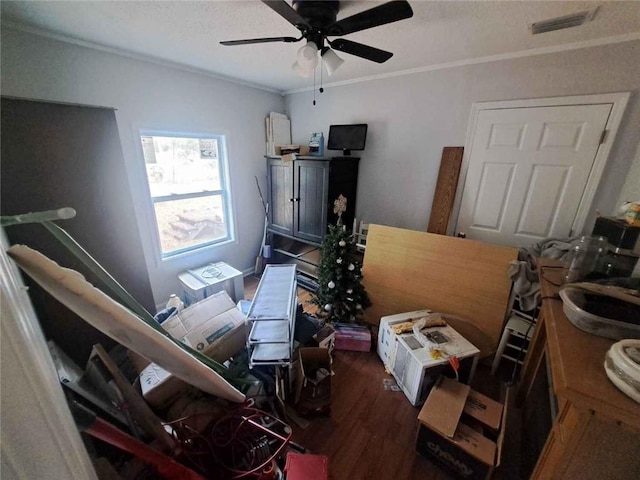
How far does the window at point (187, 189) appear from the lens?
8.01ft

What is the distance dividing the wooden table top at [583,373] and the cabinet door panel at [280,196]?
100 inches

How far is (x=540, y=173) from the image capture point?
196 cm

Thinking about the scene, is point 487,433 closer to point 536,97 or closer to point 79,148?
point 536,97

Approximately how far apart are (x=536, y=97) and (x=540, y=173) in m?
0.59

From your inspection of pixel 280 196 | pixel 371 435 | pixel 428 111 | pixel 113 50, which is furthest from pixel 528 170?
pixel 113 50

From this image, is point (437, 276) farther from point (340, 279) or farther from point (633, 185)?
point (633, 185)

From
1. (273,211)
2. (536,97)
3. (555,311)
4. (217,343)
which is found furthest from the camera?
(273,211)

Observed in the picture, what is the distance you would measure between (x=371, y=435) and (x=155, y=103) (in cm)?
319

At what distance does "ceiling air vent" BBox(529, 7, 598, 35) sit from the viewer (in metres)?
1.33

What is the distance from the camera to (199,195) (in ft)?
9.14

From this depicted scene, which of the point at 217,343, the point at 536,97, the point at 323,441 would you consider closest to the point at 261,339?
the point at 217,343

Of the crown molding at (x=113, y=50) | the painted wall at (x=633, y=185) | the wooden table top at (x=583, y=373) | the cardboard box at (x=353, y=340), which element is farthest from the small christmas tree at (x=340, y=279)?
the crown molding at (x=113, y=50)

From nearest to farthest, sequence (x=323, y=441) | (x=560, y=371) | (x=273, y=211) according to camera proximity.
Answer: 1. (x=560, y=371)
2. (x=323, y=441)
3. (x=273, y=211)

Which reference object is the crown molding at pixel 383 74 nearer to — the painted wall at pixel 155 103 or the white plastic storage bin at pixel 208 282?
the painted wall at pixel 155 103
